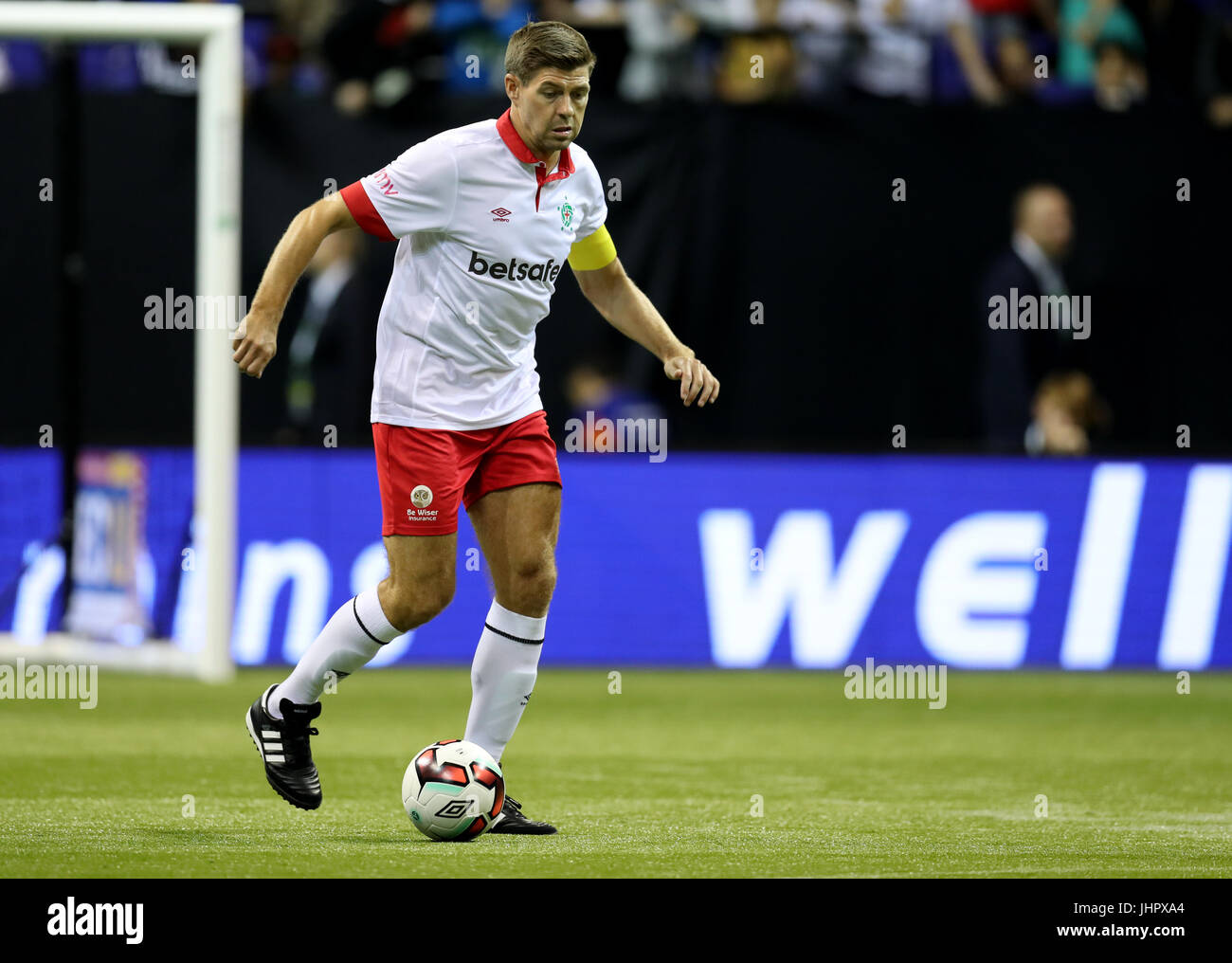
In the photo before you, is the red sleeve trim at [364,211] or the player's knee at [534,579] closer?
the red sleeve trim at [364,211]

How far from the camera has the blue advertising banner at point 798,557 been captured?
455 inches

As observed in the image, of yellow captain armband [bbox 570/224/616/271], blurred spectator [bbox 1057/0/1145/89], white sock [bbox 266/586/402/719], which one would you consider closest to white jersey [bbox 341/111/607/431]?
yellow captain armband [bbox 570/224/616/271]

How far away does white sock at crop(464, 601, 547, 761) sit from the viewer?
20.5 feet

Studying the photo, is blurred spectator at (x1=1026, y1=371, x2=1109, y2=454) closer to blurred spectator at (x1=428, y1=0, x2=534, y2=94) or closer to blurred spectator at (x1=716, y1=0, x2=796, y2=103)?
blurred spectator at (x1=716, y1=0, x2=796, y2=103)

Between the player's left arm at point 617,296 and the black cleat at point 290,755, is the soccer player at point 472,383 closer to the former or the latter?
the black cleat at point 290,755

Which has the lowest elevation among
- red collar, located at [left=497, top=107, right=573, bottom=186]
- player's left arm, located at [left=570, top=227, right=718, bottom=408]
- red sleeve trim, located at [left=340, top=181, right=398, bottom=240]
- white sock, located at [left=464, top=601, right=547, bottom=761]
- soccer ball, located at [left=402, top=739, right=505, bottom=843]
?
soccer ball, located at [left=402, top=739, right=505, bottom=843]

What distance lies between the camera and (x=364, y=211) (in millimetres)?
5969

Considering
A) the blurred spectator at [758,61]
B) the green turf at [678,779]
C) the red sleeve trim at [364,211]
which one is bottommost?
the green turf at [678,779]

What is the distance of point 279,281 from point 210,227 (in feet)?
16.6

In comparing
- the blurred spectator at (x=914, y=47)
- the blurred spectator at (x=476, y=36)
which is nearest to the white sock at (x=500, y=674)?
the blurred spectator at (x=476, y=36)

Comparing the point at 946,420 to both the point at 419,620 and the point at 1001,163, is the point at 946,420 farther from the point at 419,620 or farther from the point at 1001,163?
the point at 419,620

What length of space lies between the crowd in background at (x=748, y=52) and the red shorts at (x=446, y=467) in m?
6.48

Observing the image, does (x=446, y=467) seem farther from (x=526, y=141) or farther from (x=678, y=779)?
(x=678, y=779)
